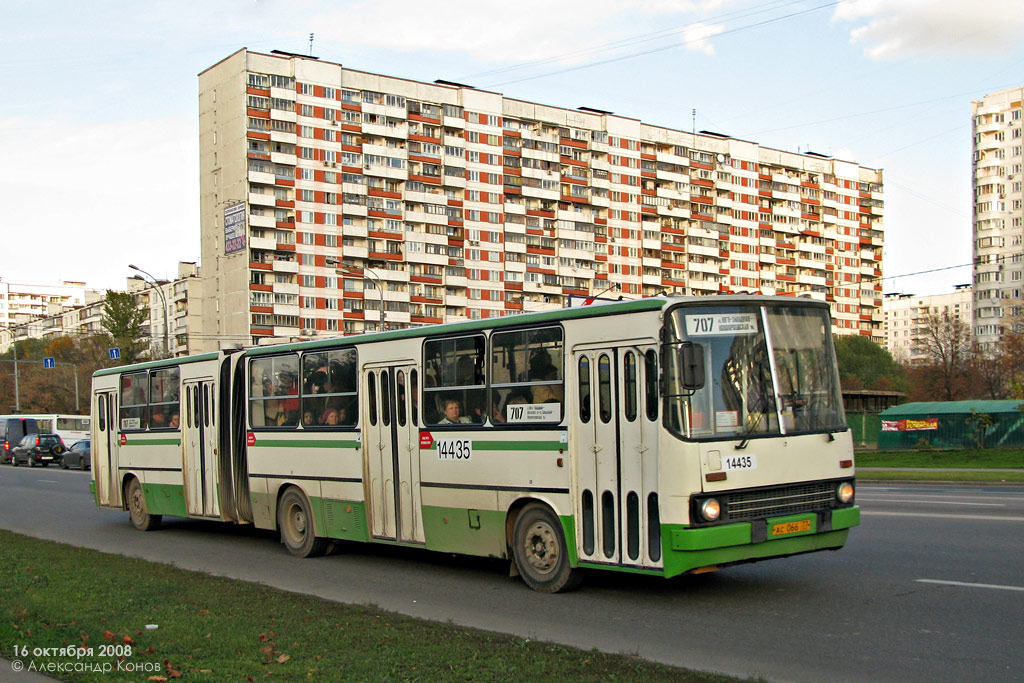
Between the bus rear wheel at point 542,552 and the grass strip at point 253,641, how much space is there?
6.66 feet

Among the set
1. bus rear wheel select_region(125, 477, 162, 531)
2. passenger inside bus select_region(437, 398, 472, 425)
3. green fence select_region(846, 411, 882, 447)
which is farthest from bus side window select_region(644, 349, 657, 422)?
green fence select_region(846, 411, 882, 447)

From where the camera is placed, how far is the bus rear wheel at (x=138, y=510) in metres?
19.1

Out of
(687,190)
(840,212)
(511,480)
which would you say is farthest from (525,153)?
(511,480)

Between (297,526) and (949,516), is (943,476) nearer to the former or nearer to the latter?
(949,516)

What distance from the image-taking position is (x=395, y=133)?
10075 centimetres

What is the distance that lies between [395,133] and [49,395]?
4342 cm

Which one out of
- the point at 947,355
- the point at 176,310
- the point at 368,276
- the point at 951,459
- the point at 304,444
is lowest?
the point at 951,459

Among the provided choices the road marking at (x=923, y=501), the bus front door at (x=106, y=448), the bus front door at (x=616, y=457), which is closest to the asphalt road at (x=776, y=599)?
the bus front door at (x=616, y=457)

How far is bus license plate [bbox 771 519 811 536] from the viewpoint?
9587mm

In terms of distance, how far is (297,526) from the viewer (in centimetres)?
1503

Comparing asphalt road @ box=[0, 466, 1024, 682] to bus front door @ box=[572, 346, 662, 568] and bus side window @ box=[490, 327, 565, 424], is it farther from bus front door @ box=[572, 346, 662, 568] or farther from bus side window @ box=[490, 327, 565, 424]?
bus side window @ box=[490, 327, 565, 424]

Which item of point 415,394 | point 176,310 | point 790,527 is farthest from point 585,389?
point 176,310

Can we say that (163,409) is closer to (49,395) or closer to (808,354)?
(808,354)

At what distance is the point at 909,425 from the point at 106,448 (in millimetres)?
34659
